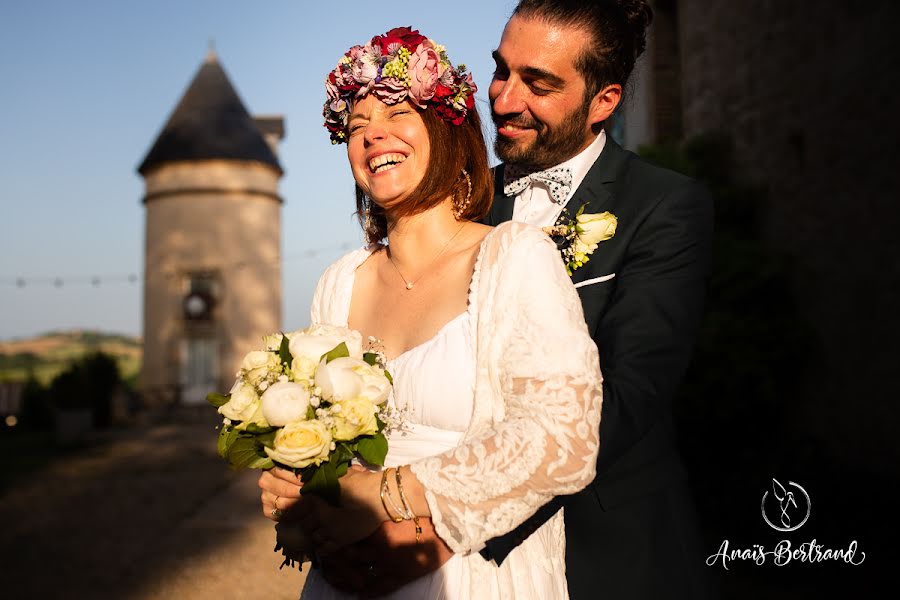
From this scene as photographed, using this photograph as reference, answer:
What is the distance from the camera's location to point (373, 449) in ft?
6.45

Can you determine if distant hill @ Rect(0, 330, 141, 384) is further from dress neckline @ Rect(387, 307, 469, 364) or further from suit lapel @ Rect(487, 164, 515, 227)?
dress neckline @ Rect(387, 307, 469, 364)

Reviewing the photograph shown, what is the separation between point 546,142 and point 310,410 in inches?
59.5

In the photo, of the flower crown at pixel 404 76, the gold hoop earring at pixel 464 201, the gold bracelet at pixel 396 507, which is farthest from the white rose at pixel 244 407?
the flower crown at pixel 404 76

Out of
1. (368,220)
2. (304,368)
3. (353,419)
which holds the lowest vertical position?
(353,419)

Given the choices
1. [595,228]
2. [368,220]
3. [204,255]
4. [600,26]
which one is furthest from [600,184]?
[204,255]

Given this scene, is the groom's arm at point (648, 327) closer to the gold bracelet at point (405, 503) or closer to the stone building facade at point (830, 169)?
the gold bracelet at point (405, 503)

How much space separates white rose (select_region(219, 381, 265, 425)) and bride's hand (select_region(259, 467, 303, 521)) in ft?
0.64

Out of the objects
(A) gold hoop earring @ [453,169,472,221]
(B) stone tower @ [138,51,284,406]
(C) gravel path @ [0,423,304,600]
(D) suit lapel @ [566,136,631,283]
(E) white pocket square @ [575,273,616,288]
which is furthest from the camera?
(B) stone tower @ [138,51,284,406]

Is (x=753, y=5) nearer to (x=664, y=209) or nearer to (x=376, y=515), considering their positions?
(x=664, y=209)

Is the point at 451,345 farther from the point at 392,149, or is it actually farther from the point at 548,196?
the point at 548,196

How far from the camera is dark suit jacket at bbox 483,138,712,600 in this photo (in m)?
2.26

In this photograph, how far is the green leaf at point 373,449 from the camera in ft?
6.40

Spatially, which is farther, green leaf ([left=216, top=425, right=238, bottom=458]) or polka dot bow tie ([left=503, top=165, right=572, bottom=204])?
polka dot bow tie ([left=503, top=165, right=572, bottom=204])

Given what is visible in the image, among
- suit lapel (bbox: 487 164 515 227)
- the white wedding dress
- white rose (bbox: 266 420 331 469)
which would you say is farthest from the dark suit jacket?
white rose (bbox: 266 420 331 469)
